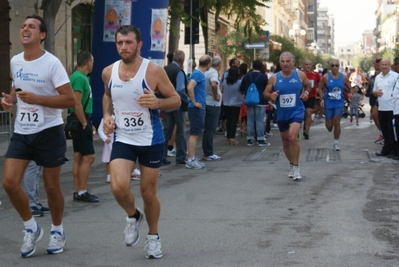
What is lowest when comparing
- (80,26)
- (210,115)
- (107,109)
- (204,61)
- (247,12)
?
(210,115)

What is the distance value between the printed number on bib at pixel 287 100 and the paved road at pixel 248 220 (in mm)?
1067

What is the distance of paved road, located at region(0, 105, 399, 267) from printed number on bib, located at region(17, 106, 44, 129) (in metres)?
1.07

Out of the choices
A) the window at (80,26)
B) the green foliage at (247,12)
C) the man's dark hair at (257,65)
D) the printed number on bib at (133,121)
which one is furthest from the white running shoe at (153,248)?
the window at (80,26)

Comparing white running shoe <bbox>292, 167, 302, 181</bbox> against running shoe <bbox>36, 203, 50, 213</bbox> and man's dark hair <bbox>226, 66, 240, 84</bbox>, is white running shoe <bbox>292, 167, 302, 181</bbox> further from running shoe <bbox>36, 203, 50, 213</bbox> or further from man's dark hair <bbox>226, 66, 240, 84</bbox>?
man's dark hair <bbox>226, 66, 240, 84</bbox>

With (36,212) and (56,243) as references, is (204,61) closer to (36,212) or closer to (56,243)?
(36,212)

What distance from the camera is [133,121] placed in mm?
6746

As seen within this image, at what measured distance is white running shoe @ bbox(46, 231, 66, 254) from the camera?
6941 millimetres

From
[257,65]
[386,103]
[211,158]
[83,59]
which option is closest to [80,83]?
[83,59]

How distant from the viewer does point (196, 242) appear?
7363mm

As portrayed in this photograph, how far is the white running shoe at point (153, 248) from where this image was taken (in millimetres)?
6700

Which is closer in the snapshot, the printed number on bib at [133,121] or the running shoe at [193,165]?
the printed number on bib at [133,121]

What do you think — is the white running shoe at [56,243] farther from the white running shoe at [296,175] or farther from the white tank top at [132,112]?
the white running shoe at [296,175]

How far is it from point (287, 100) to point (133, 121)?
5.76m

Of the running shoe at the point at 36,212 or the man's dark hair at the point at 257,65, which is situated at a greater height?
the man's dark hair at the point at 257,65
